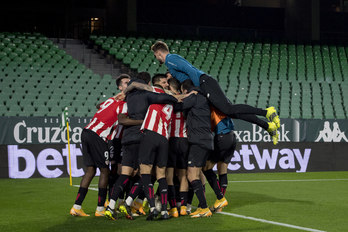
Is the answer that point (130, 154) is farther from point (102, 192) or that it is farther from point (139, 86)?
point (139, 86)

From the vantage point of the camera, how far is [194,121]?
6441 mm

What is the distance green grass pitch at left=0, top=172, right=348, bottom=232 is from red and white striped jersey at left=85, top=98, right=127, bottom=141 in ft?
4.23

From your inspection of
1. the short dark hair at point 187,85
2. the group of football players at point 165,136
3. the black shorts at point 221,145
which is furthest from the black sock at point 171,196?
the short dark hair at point 187,85

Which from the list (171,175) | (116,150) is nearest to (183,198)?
(171,175)

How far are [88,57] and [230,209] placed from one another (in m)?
16.0

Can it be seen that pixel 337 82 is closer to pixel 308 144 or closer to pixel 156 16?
pixel 308 144

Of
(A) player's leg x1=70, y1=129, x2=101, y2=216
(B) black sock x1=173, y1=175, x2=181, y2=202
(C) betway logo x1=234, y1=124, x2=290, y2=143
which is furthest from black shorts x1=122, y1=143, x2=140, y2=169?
(C) betway logo x1=234, y1=124, x2=290, y2=143

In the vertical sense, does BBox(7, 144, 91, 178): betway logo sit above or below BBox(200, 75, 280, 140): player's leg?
below

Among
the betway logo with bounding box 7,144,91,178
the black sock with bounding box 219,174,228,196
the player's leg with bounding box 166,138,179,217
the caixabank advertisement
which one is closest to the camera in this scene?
the player's leg with bounding box 166,138,179,217

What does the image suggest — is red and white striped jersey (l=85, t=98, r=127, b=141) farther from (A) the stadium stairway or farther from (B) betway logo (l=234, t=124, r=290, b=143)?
(A) the stadium stairway

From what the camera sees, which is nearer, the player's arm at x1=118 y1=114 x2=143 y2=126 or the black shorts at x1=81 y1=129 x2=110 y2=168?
the player's arm at x1=118 y1=114 x2=143 y2=126

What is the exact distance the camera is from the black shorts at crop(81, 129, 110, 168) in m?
6.58

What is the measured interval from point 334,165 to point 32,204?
10865 mm

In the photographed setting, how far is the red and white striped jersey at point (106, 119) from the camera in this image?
262 inches
